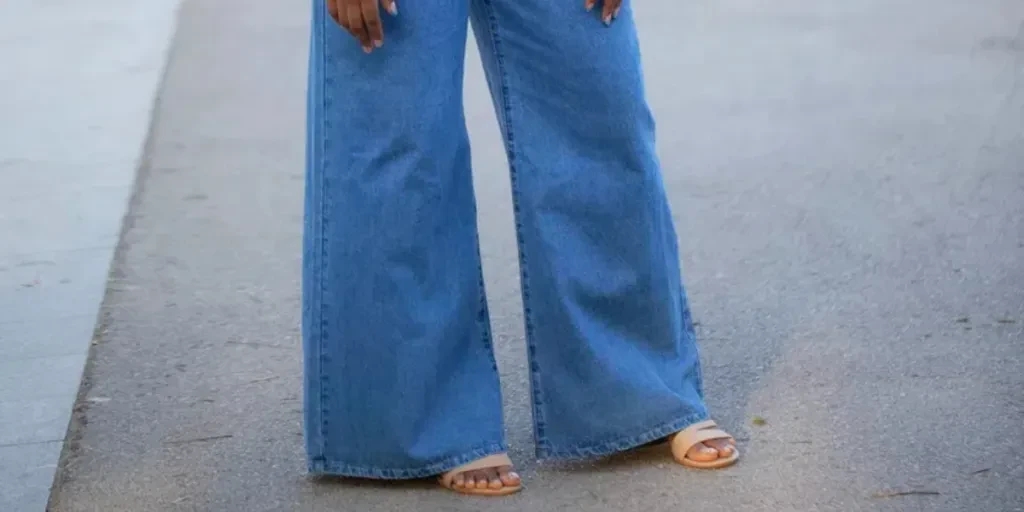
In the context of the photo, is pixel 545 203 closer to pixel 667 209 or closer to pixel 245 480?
pixel 667 209

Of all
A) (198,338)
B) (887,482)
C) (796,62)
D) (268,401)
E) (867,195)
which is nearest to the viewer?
(887,482)

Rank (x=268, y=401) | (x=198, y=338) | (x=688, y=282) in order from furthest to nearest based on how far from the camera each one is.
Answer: (x=688, y=282) < (x=198, y=338) < (x=268, y=401)

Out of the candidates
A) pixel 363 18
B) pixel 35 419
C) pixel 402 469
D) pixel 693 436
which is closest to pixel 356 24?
pixel 363 18

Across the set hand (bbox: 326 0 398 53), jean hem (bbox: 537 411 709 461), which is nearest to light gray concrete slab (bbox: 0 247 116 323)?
jean hem (bbox: 537 411 709 461)

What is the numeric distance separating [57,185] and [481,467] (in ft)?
9.64

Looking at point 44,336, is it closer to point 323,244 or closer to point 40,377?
point 40,377

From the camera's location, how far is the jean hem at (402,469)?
275cm

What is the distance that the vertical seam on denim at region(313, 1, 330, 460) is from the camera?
2.61 meters

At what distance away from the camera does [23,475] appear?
3.00 meters

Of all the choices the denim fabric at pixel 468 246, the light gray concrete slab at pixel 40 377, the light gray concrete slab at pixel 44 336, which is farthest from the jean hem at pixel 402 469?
the light gray concrete slab at pixel 44 336

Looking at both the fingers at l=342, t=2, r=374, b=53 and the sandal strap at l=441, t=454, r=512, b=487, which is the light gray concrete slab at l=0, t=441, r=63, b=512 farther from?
the fingers at l=342, t=2, r=374, b=53

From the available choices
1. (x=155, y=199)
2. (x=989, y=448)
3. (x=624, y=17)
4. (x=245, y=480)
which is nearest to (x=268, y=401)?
(x=245, y=480)

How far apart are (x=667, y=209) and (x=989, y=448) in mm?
686

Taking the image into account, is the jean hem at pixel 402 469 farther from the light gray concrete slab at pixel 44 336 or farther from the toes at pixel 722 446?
the light gray concrete slab at pixel 44 336
